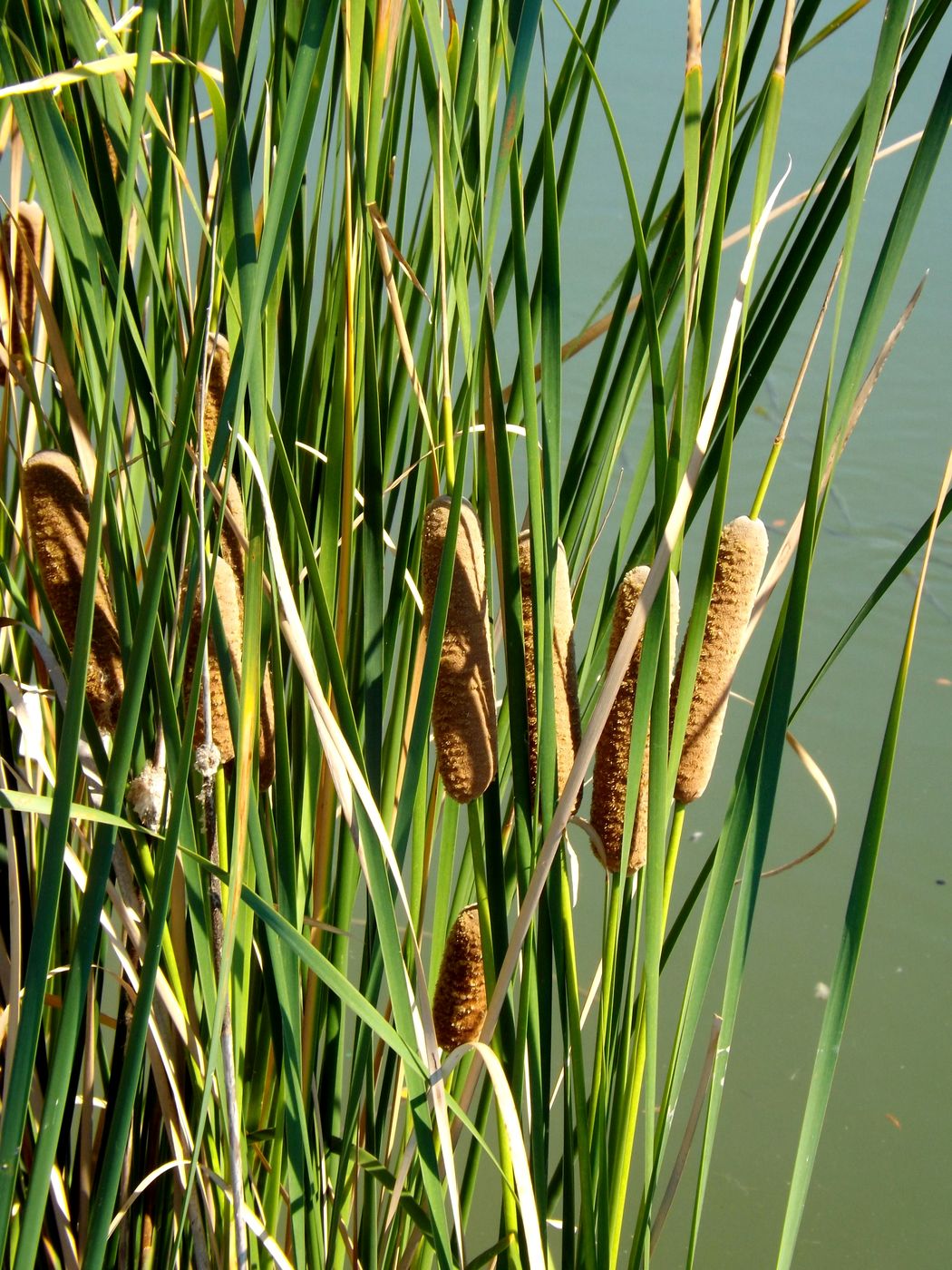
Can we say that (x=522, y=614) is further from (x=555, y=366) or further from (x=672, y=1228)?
(x=672, y=1228)

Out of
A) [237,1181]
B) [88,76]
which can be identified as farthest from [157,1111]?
[88,76]

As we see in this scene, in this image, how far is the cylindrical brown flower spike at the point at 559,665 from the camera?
431 mm

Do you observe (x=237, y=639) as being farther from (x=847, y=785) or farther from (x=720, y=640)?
(x=847, y=785)

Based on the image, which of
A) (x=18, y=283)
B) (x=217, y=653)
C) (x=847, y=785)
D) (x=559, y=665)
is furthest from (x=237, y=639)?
(x=847, y=785)

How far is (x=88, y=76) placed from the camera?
394 mm

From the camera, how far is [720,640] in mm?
440

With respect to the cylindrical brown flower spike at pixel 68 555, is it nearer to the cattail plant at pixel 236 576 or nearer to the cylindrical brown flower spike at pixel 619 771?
the cattail plant at pixel 236 576

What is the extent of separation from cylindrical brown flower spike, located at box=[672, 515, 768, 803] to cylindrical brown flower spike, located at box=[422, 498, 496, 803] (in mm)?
75

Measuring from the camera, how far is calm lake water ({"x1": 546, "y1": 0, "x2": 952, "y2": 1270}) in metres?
1.28

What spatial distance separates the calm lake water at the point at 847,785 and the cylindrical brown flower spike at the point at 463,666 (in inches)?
38.8

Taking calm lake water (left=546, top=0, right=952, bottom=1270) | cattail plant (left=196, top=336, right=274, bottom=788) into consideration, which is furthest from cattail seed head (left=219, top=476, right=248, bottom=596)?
calm lake water (left=546, top=0, right=952, bottom=1270)

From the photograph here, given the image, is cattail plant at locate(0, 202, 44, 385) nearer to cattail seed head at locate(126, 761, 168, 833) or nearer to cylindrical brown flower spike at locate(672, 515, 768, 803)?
cattail seed head at locate(126, 761, 168, 833)

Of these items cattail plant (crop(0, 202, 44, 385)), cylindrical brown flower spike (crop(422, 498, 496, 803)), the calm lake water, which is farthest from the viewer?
the calm lake water

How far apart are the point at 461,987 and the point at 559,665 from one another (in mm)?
155
